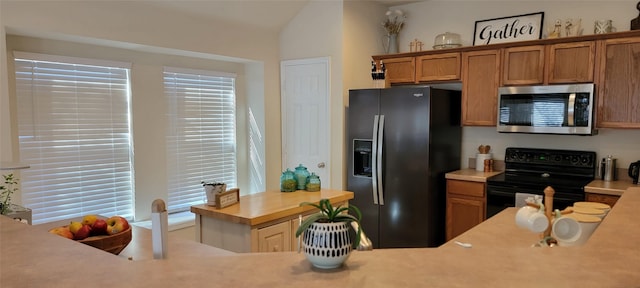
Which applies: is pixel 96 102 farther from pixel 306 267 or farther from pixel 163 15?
pixel 306 267

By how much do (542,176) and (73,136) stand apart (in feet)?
13.4

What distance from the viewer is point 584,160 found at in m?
3.81

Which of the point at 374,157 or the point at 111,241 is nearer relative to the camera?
the point at 111,241

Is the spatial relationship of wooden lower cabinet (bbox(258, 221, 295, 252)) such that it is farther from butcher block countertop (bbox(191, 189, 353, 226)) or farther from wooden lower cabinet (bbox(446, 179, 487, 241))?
wooden lower cabinet (bbox(446, 179, 487, 241))

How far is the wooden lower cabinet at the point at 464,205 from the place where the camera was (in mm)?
3883

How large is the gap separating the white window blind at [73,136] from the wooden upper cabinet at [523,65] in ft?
11.3

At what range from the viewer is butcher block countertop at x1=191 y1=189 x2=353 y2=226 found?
2578 mm

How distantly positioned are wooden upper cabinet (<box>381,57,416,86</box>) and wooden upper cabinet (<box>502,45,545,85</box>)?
911 millimetres

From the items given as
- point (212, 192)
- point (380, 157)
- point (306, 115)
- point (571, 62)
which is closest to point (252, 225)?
point (212, 192)

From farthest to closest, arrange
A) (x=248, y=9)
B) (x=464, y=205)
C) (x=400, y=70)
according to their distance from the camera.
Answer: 1. (x=400, y=70)
2. (x=248, y=9)
3. (x=464, y=205)

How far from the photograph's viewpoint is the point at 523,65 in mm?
3840

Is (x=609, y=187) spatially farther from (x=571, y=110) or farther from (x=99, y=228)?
(x=99, y=228)

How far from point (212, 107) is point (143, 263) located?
13.0ft

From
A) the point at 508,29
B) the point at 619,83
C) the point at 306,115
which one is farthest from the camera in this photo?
the point at 306,115
